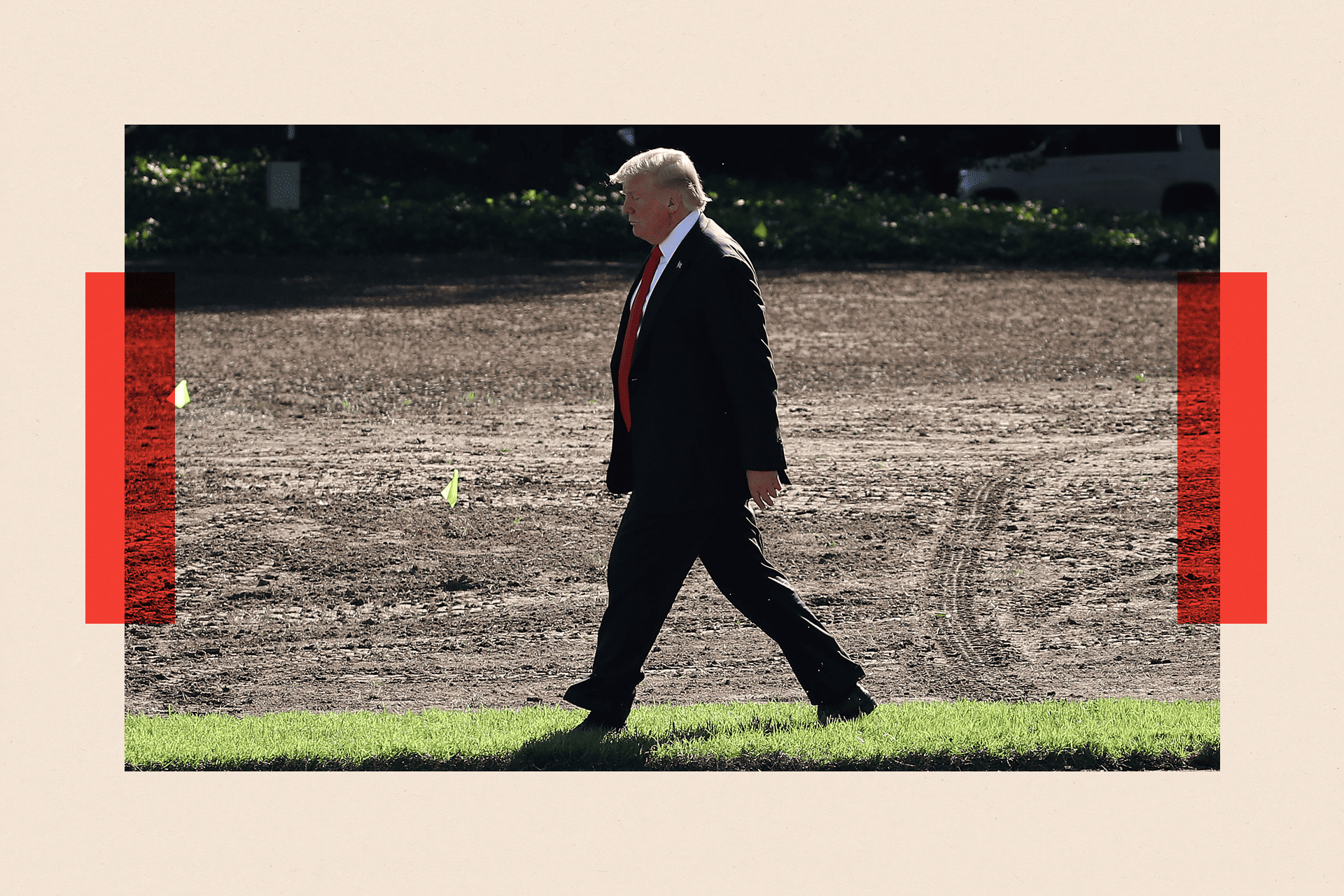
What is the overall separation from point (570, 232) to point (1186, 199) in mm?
9439

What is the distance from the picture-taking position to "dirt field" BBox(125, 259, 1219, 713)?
5637mm

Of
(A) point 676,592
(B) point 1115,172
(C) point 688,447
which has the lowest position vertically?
(A) point 676,592

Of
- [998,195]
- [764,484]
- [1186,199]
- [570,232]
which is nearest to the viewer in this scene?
[764,484]

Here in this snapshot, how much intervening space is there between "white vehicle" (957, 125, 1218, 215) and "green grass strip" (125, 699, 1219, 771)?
658 inches

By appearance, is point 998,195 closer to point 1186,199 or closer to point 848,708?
point 1186,199

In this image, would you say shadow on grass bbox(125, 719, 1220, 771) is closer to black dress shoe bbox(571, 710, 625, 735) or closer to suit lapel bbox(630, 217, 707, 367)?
black dress shoe bbox(571, 710, 625, 735)

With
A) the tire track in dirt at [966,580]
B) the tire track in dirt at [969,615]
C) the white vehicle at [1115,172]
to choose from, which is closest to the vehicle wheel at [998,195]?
the white vehicle at [1115,172]

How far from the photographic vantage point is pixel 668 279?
13.8 ft

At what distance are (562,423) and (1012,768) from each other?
5.73 meters

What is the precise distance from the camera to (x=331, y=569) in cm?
682

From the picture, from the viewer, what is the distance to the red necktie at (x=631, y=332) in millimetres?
4277

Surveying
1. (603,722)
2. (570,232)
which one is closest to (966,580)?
(603,722)
